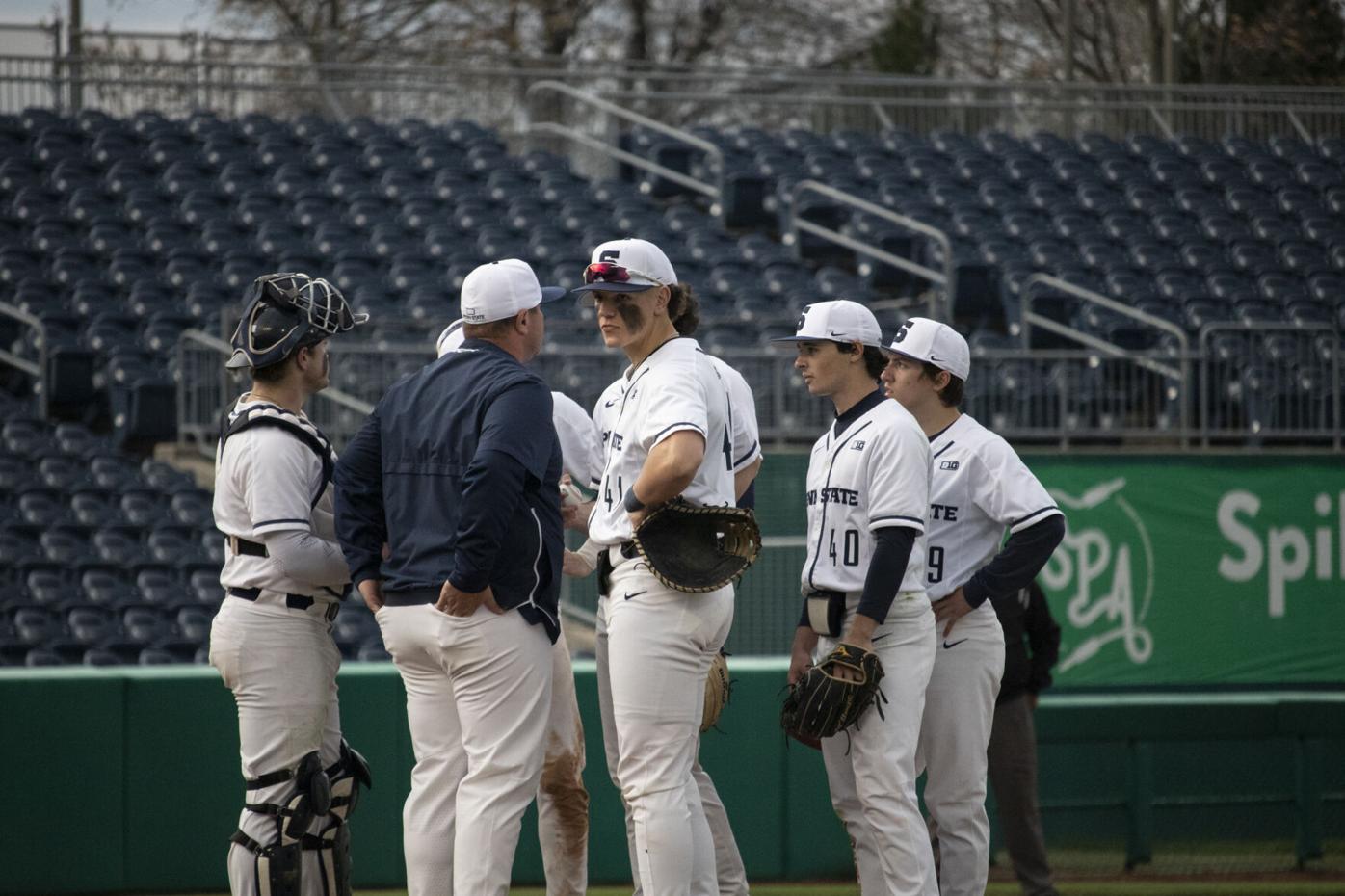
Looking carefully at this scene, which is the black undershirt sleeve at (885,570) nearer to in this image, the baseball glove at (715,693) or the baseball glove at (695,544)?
the baseball glove at (695,544)

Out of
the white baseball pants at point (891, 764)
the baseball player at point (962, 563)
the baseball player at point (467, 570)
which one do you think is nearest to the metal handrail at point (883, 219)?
the baseball player at point (962, 563)

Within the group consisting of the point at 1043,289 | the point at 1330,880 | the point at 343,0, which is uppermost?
the point at 343,0

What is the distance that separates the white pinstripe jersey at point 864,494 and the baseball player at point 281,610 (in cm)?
142

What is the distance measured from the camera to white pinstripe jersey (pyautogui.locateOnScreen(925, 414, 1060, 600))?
510cm

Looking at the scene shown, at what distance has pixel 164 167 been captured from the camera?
1750 centimetres

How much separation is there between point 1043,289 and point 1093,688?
6.08 m

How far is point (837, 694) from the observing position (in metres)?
4.60

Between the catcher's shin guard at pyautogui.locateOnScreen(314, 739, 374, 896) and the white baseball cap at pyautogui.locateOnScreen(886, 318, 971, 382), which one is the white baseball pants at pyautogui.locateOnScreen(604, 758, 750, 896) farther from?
the white baseball cap at pyautogui.locateOnScreen(886, 318, 971, 382)

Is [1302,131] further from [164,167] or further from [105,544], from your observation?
[105,544]

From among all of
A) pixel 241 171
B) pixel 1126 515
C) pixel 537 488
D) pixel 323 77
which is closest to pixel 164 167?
pixel 241 171

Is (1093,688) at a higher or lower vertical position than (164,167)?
lower

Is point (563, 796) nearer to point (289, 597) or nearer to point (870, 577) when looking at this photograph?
point (289, 597)

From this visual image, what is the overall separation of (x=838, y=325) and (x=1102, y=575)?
613 centimetres

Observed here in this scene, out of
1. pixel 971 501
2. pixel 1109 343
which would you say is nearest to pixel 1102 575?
pixel 1109 343
